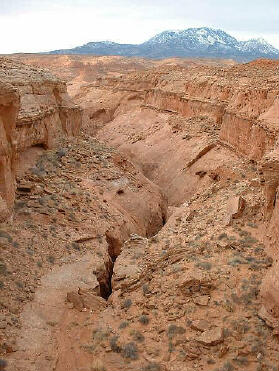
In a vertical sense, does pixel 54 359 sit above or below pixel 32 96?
below

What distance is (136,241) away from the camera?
19062 millimetres

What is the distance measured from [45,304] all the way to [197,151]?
1884 centimetres

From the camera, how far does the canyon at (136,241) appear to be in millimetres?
12016

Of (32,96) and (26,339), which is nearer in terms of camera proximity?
(26,339)

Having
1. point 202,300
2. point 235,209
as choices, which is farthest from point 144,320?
point 235,209

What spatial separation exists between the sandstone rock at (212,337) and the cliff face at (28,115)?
9.17 metres

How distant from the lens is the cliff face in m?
16.2

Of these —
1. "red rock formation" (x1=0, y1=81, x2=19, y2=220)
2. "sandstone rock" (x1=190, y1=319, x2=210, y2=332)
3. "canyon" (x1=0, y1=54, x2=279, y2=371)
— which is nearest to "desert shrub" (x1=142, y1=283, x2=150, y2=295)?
"canyon" (x1=0, y1=54, x2=279, y2=371)

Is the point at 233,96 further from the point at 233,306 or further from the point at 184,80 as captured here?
the point at 233,306

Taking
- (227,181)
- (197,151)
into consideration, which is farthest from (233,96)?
(227,181)

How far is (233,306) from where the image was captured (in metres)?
12.4

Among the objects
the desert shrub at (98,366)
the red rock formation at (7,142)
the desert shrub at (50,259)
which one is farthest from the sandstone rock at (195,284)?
the red rock formation at (7,142)

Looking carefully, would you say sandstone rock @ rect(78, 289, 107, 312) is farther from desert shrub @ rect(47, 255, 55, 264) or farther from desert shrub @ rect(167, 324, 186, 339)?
desert shrub @ rect(167, 324, 186, 339)

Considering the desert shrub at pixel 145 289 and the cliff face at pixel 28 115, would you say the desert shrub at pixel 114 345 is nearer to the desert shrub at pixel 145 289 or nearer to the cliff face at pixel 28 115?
the desert shrub at pixel 145 289
